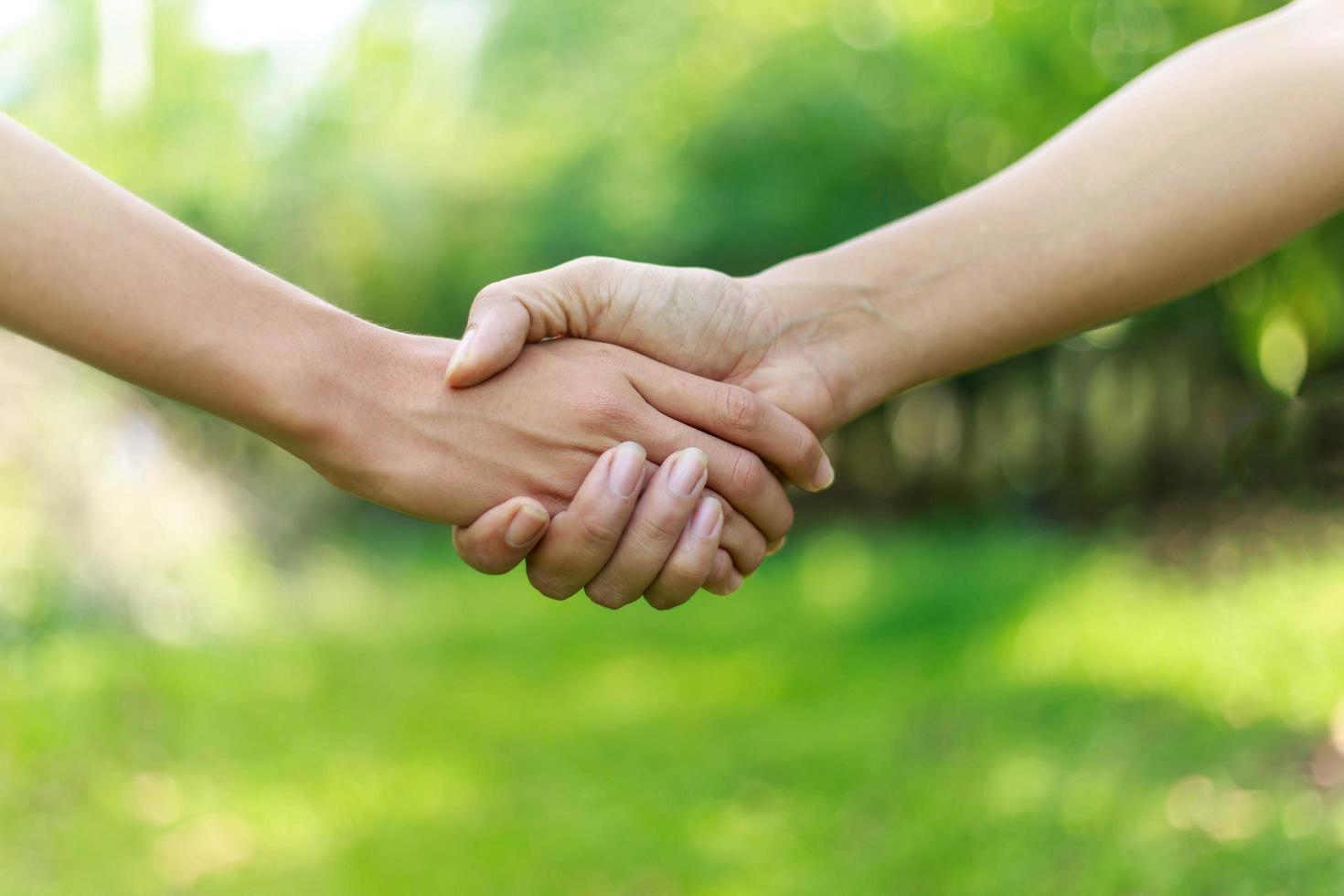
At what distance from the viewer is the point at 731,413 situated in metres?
2.48

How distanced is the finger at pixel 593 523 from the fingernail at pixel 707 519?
125 millimetres

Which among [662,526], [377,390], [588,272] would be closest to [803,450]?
[662,526]

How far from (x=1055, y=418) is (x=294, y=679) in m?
7.62

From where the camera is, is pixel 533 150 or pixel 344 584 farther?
pixel 533 150

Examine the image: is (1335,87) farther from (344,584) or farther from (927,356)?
(344,584)

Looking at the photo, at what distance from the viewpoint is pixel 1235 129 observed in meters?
2.29

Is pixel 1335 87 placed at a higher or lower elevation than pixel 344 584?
lower

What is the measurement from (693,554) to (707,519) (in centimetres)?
7

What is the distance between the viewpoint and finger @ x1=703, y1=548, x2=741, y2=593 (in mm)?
2568

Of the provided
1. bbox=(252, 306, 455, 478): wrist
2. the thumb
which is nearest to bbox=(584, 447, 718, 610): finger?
the thumb

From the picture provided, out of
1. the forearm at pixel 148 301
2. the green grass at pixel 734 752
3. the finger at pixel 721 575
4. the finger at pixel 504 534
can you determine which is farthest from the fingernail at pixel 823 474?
the green grass at pixel 734 752

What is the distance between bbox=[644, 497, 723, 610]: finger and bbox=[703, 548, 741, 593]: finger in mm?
108

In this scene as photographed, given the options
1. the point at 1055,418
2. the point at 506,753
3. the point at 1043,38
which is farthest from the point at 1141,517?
the point at 506,753

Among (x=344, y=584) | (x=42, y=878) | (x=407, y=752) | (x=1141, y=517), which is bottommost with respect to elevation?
(x=42, y=878)
